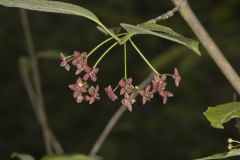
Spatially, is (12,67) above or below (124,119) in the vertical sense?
above

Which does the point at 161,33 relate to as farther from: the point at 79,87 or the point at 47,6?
the point at 79,87

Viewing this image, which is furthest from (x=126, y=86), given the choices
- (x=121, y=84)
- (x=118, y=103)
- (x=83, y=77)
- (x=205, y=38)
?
(x=118, y=103)

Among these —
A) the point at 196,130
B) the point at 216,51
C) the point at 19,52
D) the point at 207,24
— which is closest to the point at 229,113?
the point at 216,51

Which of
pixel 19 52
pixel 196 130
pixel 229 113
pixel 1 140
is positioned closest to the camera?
pixel 229 113

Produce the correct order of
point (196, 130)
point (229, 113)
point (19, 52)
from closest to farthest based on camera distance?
1. point (229, 113)
2. point (196, 130)
3. point (19, 52)

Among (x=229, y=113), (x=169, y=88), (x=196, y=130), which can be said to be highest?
(x=169, y=88)

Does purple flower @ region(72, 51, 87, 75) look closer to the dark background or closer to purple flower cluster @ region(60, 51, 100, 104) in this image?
purple flower cluster @ region(60, 51, 100, 104)

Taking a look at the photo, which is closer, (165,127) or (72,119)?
(165,127)

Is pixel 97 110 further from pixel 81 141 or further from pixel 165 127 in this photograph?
pixel 165 127
